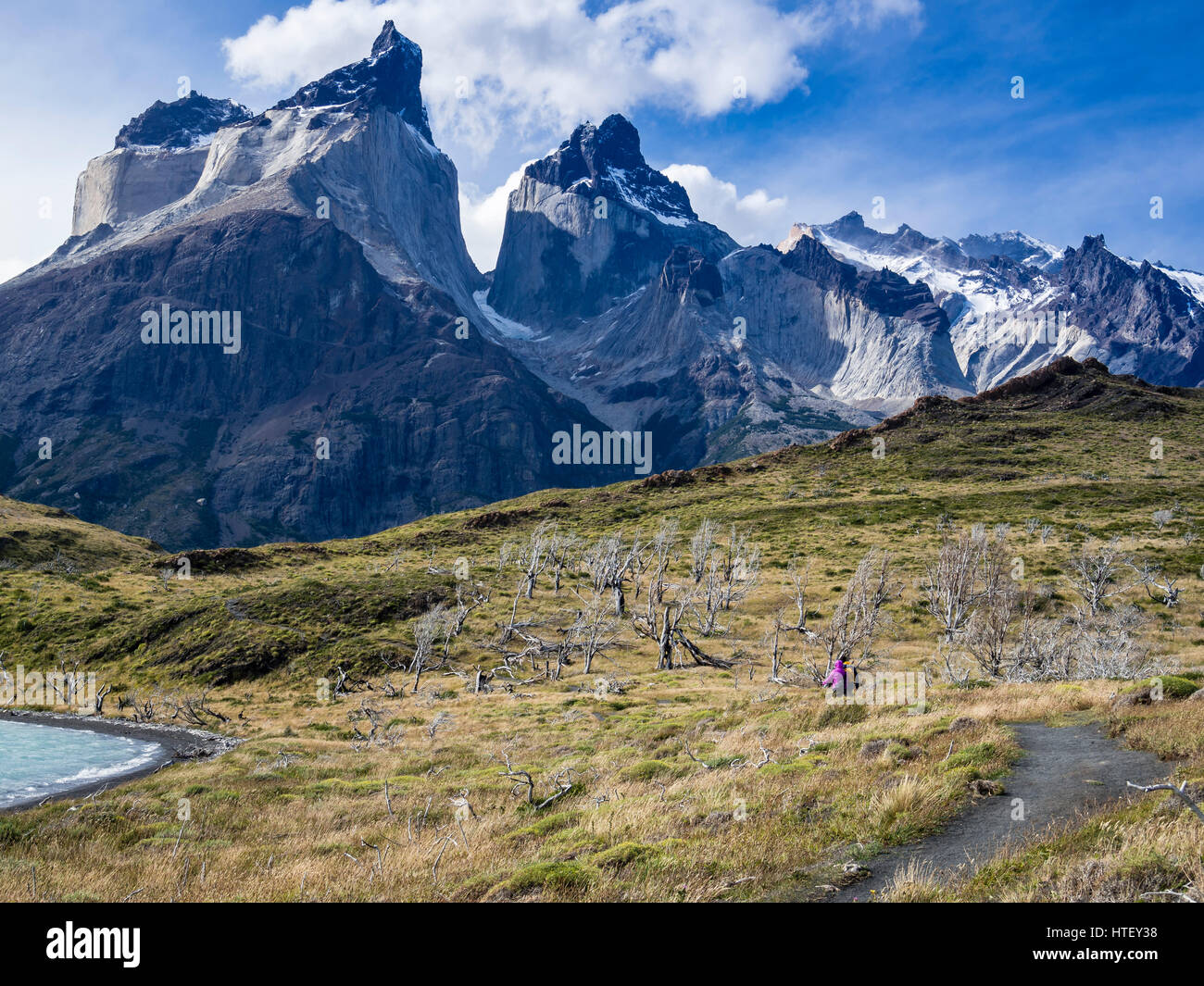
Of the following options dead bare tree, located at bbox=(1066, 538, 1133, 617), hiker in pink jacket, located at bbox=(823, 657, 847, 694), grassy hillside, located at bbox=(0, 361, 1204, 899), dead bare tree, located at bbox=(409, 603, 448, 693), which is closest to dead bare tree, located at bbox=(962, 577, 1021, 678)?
grassy hillside, located at bbox=(0, 361, 1204, 899)

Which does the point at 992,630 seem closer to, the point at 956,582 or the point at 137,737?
the point at 956,582

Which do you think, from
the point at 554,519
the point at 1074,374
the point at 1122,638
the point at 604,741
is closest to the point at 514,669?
the point at 604,741

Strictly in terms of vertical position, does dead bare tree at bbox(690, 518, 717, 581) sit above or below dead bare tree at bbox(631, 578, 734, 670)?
above

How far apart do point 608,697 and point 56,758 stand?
22803 millimetres

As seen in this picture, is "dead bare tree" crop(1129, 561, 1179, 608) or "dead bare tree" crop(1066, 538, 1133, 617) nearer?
"dead bare tree" crop(1066, 538, 1133, 617)

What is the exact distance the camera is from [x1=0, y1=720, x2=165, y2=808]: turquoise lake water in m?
24.2

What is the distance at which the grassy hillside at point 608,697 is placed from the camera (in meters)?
10.5

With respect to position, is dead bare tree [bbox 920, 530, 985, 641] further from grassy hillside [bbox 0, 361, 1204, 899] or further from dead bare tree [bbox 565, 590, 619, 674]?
dead bare tree [bbox 565, 590, 619, 674]

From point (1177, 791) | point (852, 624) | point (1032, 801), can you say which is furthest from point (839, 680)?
point (1177, 791)

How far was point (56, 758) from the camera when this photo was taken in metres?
28.6

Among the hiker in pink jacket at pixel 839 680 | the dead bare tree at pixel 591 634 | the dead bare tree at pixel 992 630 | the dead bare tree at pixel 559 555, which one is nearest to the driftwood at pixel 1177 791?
the hiker in pink jacket at pixel 839 680

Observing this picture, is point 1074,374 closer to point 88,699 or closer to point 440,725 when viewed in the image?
point 440,725

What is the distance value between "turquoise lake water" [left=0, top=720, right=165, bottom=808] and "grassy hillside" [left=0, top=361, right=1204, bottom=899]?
372cm

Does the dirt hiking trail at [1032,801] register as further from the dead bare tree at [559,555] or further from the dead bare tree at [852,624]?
the dead bare tree at [559,555]
